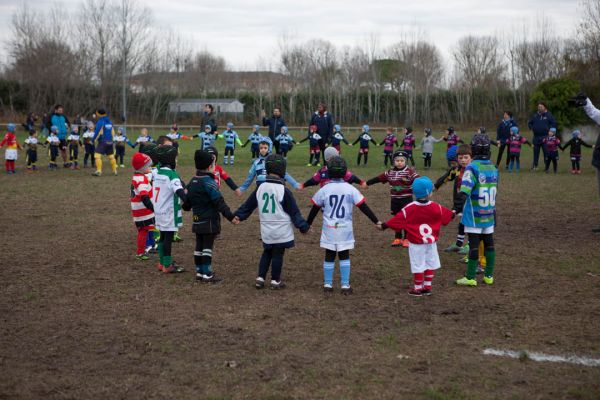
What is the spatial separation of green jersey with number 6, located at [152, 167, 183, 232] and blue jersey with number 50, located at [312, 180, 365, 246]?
7.83ft

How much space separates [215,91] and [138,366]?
7008 centimetres

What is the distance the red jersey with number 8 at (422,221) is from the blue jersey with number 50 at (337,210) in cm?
55

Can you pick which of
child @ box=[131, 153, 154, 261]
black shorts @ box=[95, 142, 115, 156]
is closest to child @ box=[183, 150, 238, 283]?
child @ box=[131, 153, 154, 261]

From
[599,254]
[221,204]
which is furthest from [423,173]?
[221,204]

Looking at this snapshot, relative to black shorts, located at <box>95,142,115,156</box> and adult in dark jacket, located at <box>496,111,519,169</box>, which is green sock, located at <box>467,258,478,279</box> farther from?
adult in dark jacket, located at <box>496,111,519,169</box>

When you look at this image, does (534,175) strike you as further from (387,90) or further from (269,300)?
(387,90)

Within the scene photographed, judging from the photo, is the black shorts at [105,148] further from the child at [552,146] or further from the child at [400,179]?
the child at [552,146]

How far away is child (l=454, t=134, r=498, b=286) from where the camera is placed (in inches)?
340

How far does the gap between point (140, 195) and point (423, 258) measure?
456 cm

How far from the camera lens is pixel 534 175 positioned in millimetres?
23172

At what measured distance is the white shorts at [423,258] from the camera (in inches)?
323

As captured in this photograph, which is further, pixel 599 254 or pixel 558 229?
pixel 558 229

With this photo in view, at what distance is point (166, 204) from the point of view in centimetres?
938

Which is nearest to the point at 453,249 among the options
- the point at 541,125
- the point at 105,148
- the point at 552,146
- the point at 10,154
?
the point at 105,148
